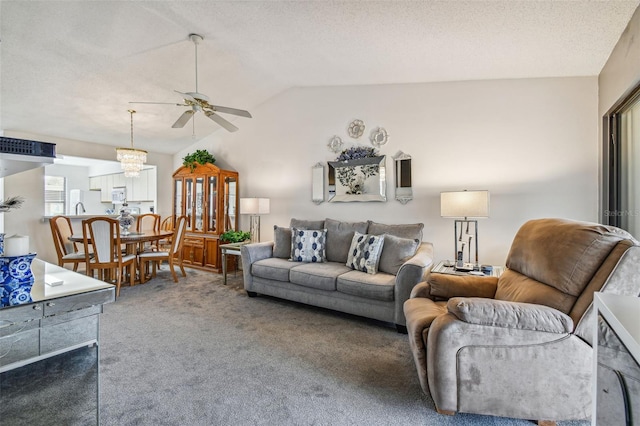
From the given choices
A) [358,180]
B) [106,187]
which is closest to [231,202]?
[358,180]

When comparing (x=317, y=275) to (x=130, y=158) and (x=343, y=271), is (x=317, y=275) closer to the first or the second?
(x=343, y=271)

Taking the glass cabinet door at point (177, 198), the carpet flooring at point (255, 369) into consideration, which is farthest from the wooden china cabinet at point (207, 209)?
the carpet flooring at point (255, 369)

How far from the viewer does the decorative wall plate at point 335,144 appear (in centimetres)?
421

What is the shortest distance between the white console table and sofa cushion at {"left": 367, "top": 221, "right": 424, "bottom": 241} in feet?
8.02

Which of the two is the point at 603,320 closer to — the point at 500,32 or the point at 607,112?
the point at 500,32

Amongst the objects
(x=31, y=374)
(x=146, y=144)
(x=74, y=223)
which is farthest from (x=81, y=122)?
(x=31, y=374)

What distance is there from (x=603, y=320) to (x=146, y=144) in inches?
264

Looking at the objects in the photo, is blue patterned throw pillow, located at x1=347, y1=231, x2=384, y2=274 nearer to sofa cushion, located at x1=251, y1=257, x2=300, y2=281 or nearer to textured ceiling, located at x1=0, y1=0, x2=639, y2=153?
sofa cushion, located at x1=251, y1=257, x2=300, y2=281

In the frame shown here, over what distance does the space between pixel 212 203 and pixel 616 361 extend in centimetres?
523

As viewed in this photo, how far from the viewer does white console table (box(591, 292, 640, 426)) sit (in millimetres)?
667

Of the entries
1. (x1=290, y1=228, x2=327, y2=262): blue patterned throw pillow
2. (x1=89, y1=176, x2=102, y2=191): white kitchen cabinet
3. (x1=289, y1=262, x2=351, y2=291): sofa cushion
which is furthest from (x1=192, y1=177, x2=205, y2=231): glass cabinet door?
(x1=89, y1=176, x2=102, y2=191): white kitchen cabinet

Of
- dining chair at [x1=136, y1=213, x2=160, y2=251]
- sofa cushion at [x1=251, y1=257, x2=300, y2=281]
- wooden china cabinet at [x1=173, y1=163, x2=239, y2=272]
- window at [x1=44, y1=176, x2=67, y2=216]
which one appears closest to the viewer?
sofa cushion at [x1=251, y1=257, x2=300, y2=281]

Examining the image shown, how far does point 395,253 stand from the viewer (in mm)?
3148

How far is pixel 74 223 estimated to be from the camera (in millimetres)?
5688
